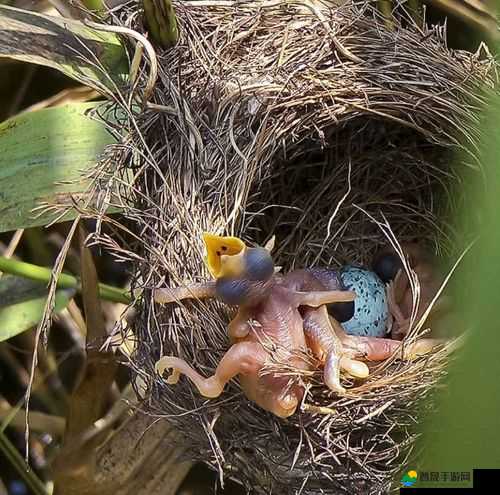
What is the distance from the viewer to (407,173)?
962 mm

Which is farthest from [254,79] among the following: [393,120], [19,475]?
[19,475]

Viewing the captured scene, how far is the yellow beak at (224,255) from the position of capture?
623 mm

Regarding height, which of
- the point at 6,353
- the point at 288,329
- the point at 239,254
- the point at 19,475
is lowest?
the point at 19,475

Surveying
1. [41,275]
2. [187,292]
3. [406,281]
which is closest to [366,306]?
[406,281]

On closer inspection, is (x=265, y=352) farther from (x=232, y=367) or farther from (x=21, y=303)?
(x=21, y=303)

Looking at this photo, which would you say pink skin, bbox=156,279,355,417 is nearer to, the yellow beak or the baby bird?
the yellow beak

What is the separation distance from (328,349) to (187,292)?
0.15 meters

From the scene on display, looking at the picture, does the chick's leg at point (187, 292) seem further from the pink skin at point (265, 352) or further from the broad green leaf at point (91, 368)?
the broad green leaf at point (91, 368)

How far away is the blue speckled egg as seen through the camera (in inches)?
35.5

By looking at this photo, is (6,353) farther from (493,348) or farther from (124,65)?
(493,348)

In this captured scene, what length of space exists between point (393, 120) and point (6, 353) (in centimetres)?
75

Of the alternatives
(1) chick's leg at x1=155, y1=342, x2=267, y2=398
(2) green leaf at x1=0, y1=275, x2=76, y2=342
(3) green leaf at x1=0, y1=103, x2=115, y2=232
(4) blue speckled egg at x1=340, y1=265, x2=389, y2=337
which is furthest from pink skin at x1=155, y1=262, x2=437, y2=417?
(2) green leaf at x1=0, y1=275, x2=76, y2=342

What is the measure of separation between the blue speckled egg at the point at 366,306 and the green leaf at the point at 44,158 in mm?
339

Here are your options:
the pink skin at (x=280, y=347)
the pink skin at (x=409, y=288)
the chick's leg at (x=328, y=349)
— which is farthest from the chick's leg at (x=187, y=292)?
the pink skin at (x=409, y=288)
